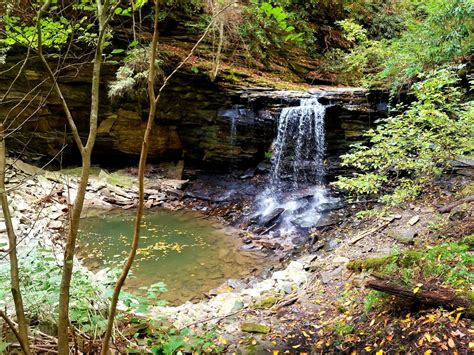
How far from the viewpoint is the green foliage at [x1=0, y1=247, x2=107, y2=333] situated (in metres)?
2.42

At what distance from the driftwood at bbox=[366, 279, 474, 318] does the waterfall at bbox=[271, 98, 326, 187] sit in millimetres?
7012

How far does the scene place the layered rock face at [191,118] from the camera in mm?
9266

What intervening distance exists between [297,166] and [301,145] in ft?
2.20

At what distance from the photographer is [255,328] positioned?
3.57 metres

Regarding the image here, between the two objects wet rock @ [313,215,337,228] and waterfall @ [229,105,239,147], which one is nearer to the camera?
wet rock @ [313,215,337,228]

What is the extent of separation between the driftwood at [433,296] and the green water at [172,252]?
10.3ft

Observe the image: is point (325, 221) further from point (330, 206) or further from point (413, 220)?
point (413, 220)

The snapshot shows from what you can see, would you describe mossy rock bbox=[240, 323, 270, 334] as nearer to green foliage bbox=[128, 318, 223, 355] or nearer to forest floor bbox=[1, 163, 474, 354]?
forest floor bbox=[1, 163, 474, 354]

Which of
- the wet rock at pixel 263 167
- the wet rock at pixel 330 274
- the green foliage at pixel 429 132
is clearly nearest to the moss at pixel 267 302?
the wet rock at pixel 330 274

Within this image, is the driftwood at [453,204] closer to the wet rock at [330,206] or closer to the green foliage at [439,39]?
the wet rock at [330,206]

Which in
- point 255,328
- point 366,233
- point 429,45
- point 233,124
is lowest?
point 255,328

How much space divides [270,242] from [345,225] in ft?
5.47

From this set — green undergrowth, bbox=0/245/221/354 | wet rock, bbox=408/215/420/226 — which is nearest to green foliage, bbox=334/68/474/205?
wet rock, bbox=408/215/420/226

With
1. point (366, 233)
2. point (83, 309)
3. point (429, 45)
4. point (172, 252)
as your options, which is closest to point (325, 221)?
point (366, 233)
